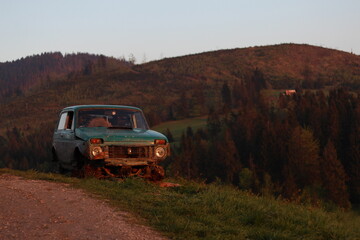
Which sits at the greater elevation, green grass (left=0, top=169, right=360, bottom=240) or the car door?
the car door

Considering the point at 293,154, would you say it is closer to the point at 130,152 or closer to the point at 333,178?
the point at 333,178

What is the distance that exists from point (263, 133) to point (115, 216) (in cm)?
10990

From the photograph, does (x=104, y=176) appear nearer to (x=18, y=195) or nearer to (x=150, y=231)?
(x=18, y=195)

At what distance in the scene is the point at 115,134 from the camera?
39.5 feet

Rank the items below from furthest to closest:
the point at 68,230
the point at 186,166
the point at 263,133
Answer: the point at 263,133, the point at 186,166, the point at 68,230

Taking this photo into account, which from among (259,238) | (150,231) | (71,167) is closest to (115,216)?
(150,231)

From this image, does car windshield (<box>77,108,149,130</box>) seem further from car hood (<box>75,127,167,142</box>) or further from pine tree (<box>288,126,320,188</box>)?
pine tree (<box>288,126,320,188</box>)

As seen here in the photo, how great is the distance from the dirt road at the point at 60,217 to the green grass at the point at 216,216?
0.40 metres

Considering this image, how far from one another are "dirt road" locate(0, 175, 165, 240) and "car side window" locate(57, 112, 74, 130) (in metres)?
3.51

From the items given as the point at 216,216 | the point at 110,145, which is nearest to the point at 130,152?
the point at 110,145

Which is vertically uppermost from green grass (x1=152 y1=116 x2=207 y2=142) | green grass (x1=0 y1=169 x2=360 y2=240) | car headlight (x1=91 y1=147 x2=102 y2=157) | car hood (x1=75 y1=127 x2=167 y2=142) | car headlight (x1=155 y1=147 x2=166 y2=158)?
car hood (x1=75 y1=127 x2=167 y2=142)

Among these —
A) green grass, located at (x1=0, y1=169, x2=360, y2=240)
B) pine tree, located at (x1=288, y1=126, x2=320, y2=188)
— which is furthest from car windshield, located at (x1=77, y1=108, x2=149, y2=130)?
pine tree, located at (x1=288, y1=126, x2=320, y2=188)

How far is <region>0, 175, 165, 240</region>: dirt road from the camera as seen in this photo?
631 centimetres

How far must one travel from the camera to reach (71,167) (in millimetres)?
13109
